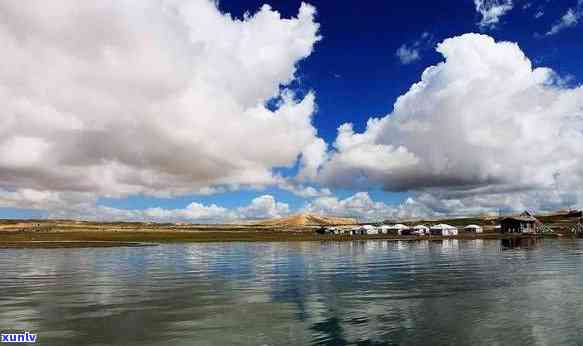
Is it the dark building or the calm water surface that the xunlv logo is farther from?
the dark building

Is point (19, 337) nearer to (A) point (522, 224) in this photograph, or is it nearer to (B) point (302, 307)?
(B) point (302, 307)

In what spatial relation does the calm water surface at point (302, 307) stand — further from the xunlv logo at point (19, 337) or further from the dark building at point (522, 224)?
the dark building at point (522, 224)

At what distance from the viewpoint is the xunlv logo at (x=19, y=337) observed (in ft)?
75.5

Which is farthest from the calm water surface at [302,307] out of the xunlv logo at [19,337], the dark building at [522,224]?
the dark building at [522,224]

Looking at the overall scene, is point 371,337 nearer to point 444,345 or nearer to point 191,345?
point 444,345

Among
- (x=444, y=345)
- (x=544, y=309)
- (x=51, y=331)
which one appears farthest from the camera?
(x=544, y=309)

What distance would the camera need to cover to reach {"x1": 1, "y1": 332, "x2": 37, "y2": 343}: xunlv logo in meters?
23.0

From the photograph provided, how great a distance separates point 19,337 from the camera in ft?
77.5

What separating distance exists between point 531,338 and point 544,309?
322 inches

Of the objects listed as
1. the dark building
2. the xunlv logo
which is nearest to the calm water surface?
the xunlv logo

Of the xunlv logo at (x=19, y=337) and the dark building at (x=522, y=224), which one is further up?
the dark building at (x=522, y=224)

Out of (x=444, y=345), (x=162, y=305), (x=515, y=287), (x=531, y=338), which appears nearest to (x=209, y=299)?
(x=162, y=305)

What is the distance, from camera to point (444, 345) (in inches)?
837

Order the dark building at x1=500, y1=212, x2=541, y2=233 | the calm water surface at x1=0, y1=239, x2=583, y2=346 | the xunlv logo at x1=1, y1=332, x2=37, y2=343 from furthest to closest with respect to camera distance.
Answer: the dark building at x1=500, y1=212, x2=541, y2=233 < the calm water surface at x1=0, y1=239, x2=583, y2=346 < the xunlv logo at x1=1, y1=332, x2=37, y2=343
